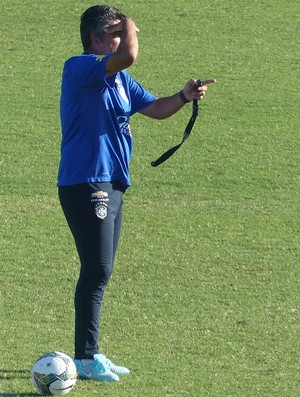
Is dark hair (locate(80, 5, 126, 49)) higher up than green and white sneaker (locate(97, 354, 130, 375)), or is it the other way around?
dark hair (locate(80, 5, 126, 49))

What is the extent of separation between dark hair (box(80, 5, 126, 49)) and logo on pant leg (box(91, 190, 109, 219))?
859 millimetres

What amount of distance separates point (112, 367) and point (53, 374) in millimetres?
542

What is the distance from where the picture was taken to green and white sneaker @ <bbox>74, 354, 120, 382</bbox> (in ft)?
20.7

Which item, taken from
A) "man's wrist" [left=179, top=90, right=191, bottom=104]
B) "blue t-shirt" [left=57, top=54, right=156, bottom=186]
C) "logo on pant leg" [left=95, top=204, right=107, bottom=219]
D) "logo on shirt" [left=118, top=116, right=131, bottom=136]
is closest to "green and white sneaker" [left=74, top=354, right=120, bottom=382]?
"logo on pant leg" [left=95, top=204, right=107, bottom=219]

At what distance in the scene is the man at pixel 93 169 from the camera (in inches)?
243

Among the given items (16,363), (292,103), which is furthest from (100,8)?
(292,103)

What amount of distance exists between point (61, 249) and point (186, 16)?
29.1ft

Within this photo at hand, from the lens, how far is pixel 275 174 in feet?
38.1

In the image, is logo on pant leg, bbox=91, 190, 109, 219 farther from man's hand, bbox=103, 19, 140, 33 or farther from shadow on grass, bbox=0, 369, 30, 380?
shadow on grass, bbox=0, 369, 30, 380

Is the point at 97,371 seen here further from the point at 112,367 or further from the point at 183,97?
the point at 183,97

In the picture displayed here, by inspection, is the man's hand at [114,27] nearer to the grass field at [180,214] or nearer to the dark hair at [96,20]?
the dark hair at [96,20]

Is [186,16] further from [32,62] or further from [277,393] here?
[277,393]

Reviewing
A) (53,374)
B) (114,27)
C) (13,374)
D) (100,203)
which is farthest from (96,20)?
(13,374)

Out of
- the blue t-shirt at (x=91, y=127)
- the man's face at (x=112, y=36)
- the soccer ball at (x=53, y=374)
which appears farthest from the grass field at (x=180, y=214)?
the man's face at (x=112, y=36)
